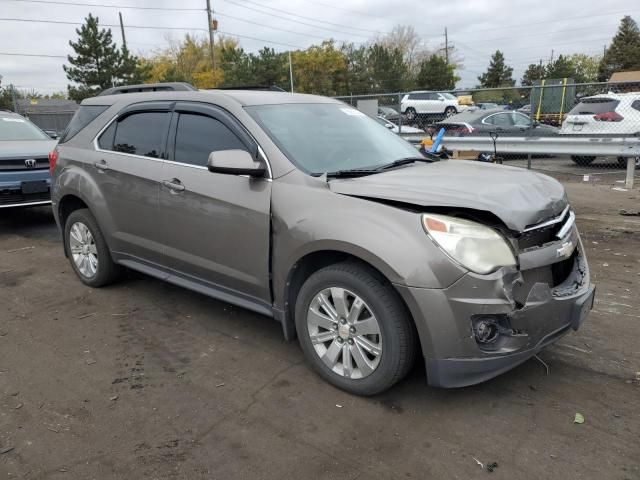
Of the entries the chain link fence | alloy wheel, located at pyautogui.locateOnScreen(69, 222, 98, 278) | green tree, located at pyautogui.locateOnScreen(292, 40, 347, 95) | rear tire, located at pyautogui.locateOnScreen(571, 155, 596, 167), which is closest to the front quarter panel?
alloy wheel, located at pyautogui.locateOnScreen(69, 222, 98, 278)

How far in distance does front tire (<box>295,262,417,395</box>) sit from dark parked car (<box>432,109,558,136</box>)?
10.5 metres

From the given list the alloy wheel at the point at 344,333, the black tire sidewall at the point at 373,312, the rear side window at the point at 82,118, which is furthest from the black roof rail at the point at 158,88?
the alloy wheel at the point at 344,333

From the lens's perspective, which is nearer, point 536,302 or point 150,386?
point 536,302

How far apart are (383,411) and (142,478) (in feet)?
Result: 4.23

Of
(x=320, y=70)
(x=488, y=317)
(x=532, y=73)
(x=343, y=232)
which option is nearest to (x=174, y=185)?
(x=343, y=232)

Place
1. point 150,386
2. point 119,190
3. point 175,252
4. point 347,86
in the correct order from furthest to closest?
1. point 347,86
2. point 119,190
3. point 175,252
4. point 150,386

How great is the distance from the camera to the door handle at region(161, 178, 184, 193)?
12.4 ft

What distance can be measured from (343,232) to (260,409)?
112cm

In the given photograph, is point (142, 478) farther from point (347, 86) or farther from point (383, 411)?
point (347, 86)

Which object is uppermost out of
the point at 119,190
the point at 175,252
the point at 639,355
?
the point at 119,190

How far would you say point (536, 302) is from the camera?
2732mm

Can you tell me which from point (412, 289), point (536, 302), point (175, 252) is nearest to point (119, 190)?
point (175, 252)

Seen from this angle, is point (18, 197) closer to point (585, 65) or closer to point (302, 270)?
point (302, 270)

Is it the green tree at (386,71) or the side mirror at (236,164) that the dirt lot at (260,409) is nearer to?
the side mirror at (236,164)
